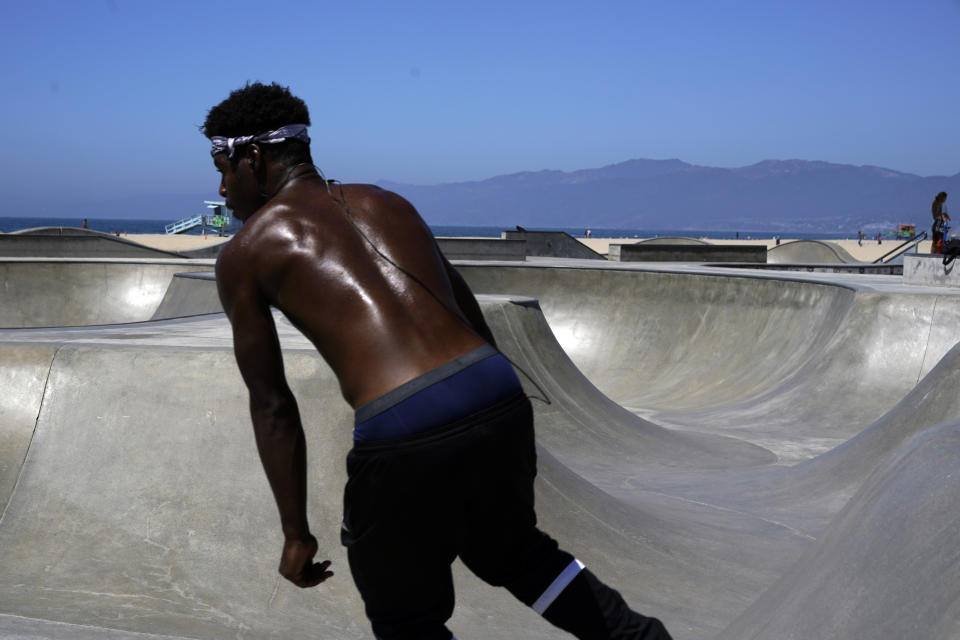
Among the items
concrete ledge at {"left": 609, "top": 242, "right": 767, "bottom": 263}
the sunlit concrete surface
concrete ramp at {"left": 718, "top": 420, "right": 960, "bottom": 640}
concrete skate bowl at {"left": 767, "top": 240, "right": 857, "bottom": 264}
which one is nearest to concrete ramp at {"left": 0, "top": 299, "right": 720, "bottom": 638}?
the sunlit concrete surface

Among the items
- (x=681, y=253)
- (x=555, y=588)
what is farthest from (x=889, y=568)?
(x=681, y=253)

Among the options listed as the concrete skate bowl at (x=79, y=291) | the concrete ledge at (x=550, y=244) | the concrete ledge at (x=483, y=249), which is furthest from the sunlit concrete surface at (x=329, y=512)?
the concrete ledge at (x=550, y=244)

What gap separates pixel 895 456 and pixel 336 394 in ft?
8.02

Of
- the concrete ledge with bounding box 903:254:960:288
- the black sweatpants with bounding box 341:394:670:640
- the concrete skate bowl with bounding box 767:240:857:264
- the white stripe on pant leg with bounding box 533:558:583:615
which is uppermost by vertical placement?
the black sweatpants with bounding box 341:394:670:640

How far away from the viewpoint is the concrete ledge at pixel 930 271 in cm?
1316

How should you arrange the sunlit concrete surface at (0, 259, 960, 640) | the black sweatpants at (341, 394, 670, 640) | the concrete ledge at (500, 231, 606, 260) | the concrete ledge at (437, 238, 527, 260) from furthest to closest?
the concrete ledge at (500, 231, 606, 260) < the concrete ledge at (437, 238, 527, 260) < the sunlit concrete surface at (0, 259, 960, 640) < the black sweatpants at (341, 394, 670, 640)

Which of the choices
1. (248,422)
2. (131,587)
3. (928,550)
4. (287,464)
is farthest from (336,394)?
(928,550)

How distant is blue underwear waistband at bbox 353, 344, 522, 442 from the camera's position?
1.89 meters

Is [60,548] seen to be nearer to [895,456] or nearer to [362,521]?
[362,521]

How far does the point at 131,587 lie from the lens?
4.00 meters

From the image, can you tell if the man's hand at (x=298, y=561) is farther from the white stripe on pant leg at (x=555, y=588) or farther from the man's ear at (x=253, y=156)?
the man's ear at (x=253, y=156)

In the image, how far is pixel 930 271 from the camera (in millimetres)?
13688

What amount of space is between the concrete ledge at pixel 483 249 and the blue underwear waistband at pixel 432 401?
71.2 ft

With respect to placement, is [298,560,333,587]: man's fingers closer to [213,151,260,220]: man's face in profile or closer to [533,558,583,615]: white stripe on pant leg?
[533,558,583,615]: white stripe on pant leg
